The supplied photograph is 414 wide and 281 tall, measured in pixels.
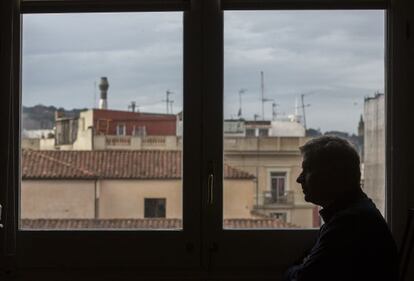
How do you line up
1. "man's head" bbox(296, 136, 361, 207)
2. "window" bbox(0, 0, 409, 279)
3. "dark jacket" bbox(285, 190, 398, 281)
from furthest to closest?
"window" bbox(0, 0, 409, 279) < "man's head" bbox(296, 136, 361, 207) < "dark jacket" bbox(285, 190, 398, 281)

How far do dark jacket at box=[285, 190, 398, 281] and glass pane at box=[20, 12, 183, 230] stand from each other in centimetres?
108

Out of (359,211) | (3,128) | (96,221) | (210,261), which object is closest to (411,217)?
(359,211)

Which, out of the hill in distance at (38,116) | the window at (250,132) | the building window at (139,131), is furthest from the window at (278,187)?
the hill in distance at (38,116)

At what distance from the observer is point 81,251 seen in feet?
10.5

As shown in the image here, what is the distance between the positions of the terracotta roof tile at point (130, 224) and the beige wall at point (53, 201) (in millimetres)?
29

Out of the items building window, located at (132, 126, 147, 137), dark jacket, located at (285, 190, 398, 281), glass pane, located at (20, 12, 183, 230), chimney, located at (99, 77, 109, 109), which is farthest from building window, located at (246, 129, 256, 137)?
dark jacket, located at (285, 190, 398, 281)

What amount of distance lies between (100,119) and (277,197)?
96 cm

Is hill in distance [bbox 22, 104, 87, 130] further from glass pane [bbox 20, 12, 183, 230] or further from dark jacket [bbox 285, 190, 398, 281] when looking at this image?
dark jacket [bbox 285, 190, 398, 281]

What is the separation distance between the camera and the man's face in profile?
8.00 feet

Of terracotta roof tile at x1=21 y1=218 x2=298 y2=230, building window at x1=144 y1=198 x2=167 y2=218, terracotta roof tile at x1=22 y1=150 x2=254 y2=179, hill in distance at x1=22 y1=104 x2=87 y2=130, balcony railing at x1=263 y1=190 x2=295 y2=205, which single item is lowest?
terracotta roof tile at x1=21 y1=218 x2=298 y2=230

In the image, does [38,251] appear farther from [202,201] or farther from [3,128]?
[202,201]

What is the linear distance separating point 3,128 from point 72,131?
33 centimetres

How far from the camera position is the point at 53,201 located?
3223 mm

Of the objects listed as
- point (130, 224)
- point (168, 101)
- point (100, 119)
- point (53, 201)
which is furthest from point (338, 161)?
point (53, 201)
